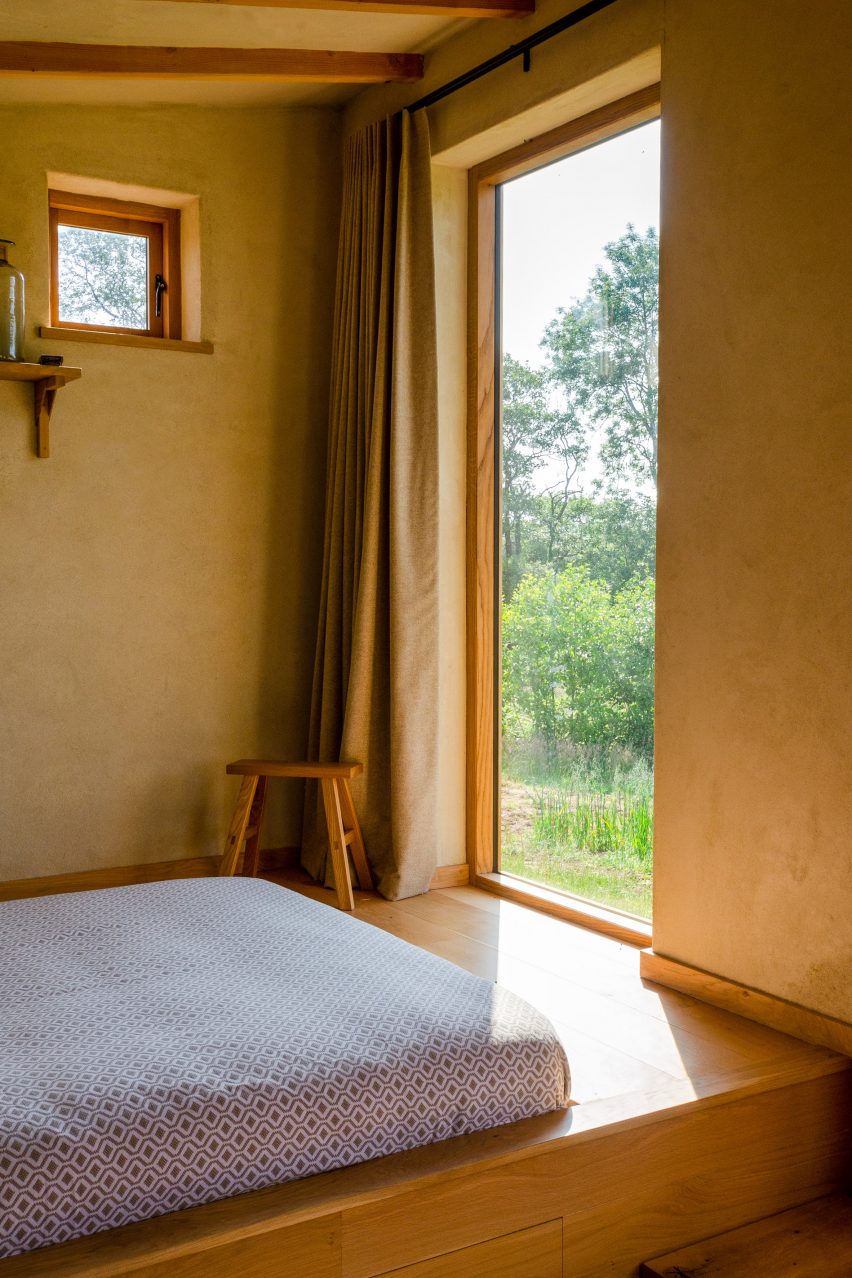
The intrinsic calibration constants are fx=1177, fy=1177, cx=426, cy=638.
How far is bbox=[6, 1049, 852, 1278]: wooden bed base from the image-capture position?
1479mm

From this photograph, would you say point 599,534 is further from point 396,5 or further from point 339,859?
point 396,5

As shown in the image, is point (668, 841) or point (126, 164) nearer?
point (668, 841)

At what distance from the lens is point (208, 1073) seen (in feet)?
5.16

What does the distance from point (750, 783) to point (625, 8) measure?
6.28 feet

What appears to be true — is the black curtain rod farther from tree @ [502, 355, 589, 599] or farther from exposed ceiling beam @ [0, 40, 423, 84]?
tree @ [502, 355, 589, 599]

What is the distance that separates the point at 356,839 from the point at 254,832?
0.35 m

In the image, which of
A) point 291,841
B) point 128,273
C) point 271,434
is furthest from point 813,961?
point 128,273

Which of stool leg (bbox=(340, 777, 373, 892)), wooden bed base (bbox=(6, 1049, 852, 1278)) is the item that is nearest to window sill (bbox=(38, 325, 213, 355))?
stool leg (bbox=(340, 777, 373, 892))

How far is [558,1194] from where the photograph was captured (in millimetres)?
1788

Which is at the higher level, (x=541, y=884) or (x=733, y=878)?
(x=733, y=878)

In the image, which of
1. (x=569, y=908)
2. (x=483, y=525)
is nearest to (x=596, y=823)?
(x=569, y=908)

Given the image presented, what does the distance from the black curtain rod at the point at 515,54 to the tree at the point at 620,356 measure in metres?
0.54

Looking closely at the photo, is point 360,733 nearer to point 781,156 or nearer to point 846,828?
point 846,828

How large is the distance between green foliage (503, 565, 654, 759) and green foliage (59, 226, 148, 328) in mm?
1598
